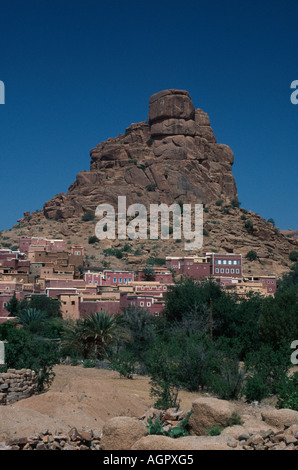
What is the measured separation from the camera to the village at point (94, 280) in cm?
3934

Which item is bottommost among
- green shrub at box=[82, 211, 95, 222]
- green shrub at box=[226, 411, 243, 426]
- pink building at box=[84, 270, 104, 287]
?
green shrub at box=[226, 411, 243, 426]

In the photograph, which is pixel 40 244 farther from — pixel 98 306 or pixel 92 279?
pixel 98 306

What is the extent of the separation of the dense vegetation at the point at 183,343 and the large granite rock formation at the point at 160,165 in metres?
50.8

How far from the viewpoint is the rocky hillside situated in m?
76.2

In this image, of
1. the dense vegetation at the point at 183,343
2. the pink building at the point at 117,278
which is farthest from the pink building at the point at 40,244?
the dense vegetation at the point at 183,343

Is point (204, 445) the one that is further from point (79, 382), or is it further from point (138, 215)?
point (138, 215)

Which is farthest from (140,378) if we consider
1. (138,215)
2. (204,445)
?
(138,215)

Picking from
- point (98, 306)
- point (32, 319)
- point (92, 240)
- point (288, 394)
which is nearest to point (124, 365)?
point (288, 394)

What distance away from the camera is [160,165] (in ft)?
306

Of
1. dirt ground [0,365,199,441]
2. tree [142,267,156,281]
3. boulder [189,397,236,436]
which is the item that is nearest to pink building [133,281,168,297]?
tree [142,267,156,281]

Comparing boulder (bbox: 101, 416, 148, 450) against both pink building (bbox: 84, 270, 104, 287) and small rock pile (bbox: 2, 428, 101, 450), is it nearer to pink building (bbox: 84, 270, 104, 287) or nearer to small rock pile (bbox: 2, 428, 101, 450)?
small rock pile (bbox: 2, 428, 101, 450)

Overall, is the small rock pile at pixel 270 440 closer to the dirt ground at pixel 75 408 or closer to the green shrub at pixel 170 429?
the green shrub at pixel 170 429

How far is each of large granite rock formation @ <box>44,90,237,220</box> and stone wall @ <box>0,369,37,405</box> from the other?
243 ft
